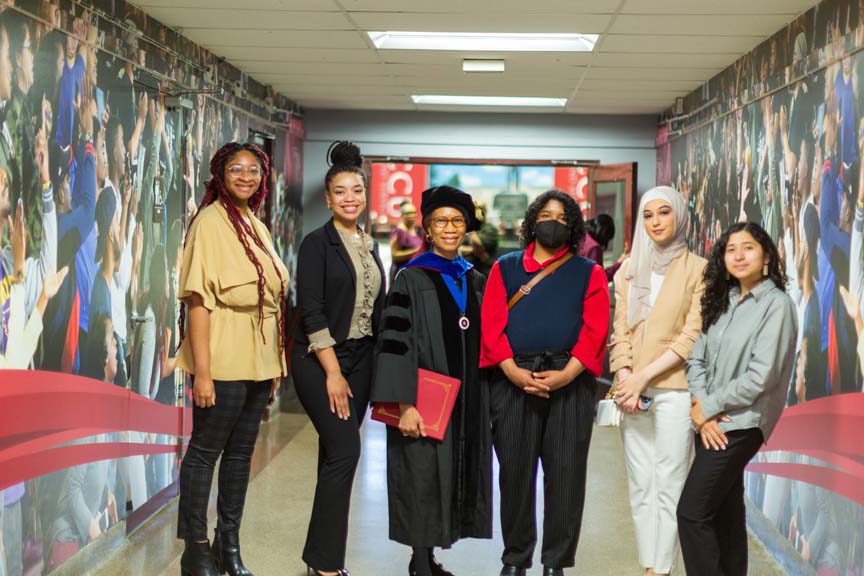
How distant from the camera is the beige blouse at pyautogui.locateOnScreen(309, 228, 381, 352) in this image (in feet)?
11.7

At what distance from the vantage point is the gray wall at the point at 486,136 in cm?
894

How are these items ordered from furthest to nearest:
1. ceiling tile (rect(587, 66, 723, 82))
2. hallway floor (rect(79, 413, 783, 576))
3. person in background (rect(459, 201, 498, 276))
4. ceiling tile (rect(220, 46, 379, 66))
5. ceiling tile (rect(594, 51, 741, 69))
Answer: person in background (rect(459, 201, 498, 276)), ceiling tile (rect(587, 66, 723, 82)), ceiling tile (rect(220, 46, 379, 66)), ceiling tile (rect(594, 51, 741, 69)), hallway floor (rect(79, 413, 783, 576))

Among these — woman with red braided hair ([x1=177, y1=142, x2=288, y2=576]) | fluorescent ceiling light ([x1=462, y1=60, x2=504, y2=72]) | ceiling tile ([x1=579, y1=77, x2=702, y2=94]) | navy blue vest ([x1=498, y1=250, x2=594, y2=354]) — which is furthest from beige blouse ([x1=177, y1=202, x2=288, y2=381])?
ceiling tile ([x1=579, y1=77, x2=702, y2=94])

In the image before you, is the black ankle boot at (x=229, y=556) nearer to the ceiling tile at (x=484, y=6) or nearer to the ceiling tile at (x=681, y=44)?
the ceiling tile at (x=484, y=6)

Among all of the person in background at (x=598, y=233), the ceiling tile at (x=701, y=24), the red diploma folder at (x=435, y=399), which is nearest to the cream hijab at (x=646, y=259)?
the red diploma folder at (x=435, y=399)

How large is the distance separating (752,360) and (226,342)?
174 cm

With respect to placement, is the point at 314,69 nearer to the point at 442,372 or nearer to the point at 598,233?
A: the point at 598,233

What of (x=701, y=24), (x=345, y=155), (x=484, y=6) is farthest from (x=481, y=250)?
(x=345, y=155)

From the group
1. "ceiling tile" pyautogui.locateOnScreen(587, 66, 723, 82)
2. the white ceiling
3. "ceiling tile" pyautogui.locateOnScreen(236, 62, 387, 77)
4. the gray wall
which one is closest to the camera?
the white ceiling

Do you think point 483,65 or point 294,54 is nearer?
point 294,54

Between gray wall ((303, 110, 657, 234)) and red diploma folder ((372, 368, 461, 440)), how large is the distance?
578cm

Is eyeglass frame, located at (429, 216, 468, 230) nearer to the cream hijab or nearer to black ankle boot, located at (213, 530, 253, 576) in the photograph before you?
the cream hijab

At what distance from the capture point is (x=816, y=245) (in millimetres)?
4305

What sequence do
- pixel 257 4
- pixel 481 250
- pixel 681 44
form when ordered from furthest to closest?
pixel 481 250, pixel 681 44, pixel 257 4
